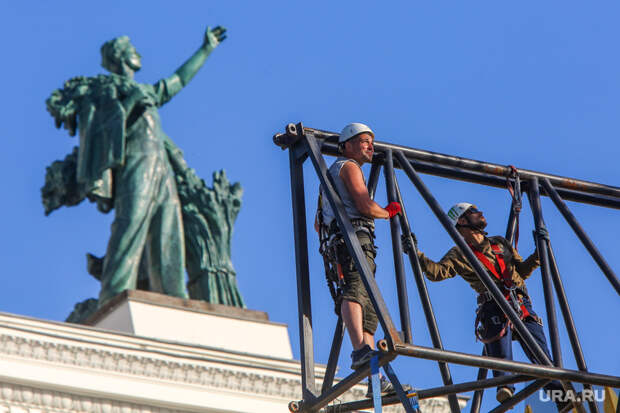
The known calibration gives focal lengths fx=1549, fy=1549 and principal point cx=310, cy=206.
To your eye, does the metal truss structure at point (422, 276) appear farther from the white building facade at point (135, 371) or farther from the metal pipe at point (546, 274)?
the white building facade at point (135, 371)

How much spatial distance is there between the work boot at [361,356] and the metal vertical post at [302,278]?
0.93ft

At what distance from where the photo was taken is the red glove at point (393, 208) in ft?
34.0

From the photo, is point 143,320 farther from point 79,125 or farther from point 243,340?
point 79,125

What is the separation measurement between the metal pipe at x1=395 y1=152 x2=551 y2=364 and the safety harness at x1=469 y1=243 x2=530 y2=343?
3.86 feet

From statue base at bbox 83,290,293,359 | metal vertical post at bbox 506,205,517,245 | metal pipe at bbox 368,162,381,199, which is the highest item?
statue base at bbox 83,290,293,359

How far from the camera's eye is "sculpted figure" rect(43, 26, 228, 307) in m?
30.6

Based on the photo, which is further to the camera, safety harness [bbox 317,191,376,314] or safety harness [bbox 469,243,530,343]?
safety harness [bbox 469,243,530,343]

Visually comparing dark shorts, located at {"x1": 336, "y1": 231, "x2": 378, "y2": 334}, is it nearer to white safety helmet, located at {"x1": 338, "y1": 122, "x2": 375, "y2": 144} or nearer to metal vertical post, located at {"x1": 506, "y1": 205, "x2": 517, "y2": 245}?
white safety helmet, located at {"x1": 338, "y1": 122, "x2": 375, "y2": 144}

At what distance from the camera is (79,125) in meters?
32.4

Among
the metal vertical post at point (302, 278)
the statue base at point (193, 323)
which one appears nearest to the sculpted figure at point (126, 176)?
the statue base at point (193, 323)

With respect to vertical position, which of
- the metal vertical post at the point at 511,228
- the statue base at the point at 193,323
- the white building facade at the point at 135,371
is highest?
the statue base at the point at 193,323

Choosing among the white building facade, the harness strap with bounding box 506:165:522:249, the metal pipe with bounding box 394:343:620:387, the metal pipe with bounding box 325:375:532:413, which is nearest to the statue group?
the white building facade

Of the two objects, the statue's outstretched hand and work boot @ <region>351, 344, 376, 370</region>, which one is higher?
the statue's outstretched hand

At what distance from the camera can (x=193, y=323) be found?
91.1 ft
